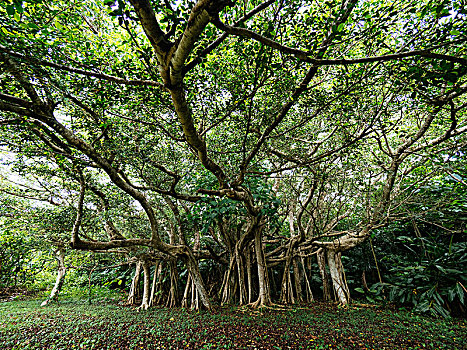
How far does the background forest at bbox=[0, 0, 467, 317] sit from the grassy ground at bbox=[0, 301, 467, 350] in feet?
3.17

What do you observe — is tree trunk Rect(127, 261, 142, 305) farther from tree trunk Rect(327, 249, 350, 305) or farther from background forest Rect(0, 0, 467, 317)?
tree trunk Rect(327, 249, 350, 305)

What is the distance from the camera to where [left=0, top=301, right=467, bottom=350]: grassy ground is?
11.2 feet

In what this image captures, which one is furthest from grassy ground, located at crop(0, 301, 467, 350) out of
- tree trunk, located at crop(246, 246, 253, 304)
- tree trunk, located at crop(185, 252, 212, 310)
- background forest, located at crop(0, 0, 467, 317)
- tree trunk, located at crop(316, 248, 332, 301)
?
tree trunk, located at crop(316, 248, 332, 301)

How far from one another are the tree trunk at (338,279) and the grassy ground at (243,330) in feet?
2.81

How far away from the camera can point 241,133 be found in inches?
163

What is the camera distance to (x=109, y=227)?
5531 mm

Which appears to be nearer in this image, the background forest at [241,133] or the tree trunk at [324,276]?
the background forest at [241,133]

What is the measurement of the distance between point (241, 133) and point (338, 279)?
518cm

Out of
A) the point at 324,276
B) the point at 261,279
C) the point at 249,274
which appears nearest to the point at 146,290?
the point at 249,274

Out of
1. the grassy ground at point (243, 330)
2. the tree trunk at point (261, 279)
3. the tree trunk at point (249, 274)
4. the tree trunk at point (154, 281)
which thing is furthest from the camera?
the tree trunk at point (154, 281)

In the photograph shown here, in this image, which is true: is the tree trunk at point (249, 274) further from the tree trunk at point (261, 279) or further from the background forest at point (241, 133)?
the tree trunk at point (261, 279)

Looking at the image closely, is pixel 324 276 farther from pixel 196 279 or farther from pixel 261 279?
pixel 196 279

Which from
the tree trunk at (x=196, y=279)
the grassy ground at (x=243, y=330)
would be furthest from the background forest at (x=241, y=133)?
the grassy ground at (x=243, y=330)

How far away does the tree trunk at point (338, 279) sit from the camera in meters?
6.28
